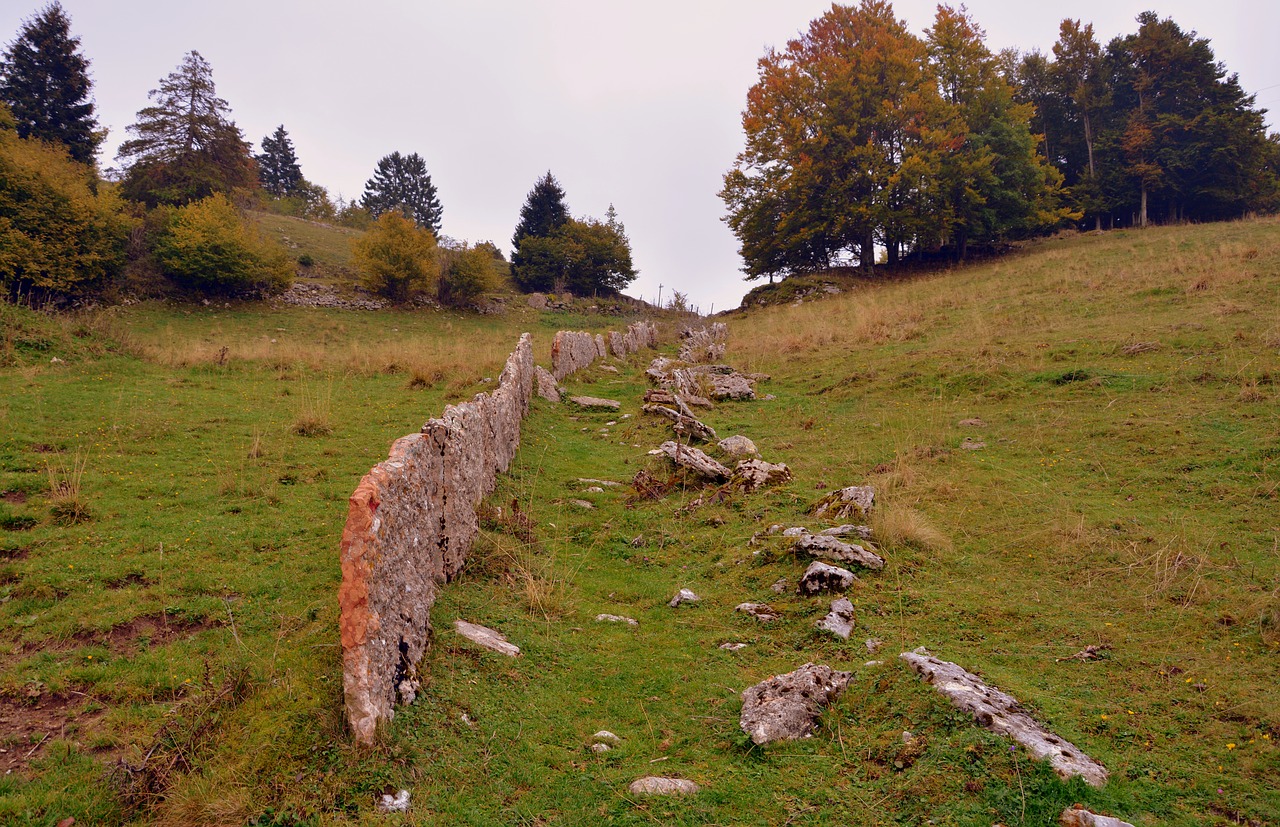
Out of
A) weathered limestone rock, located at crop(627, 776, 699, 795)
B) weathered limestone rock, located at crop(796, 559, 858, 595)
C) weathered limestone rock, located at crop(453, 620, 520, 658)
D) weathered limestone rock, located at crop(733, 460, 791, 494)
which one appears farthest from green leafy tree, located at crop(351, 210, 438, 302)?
weathered limestone rock, located at crop(627, 776, 699, 795)

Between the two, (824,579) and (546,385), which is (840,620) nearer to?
(824,579)

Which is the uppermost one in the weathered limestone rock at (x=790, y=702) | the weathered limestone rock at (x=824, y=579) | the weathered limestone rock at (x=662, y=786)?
the weathered limestone rock at (x=824, y=579)

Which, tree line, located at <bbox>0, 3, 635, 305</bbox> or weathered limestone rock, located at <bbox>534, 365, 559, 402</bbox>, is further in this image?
tree line, located at <bbox>0, 3, 635, 305</bbox>

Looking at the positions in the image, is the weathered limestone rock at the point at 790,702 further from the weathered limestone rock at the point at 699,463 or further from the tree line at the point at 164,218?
the tree line at the point at 164,218

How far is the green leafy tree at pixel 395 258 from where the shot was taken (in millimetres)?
36969

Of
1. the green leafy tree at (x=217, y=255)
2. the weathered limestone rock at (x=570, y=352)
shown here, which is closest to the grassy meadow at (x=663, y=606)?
the weathered limestone rock at (x=570, y=352)

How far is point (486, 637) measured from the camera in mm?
5480

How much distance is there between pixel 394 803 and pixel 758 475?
6711 mm

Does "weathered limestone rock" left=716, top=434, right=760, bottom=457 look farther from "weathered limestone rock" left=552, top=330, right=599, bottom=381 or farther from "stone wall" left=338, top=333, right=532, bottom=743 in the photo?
"weathered limestone rock" left=552, top=330, right=599, bottom=381

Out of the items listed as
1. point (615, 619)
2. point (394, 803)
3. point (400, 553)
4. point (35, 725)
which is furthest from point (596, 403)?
point (394, 803)

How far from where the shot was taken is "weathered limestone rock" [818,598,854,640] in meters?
5.51

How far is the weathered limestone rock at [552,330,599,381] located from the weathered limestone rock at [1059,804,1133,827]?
49.3 feet

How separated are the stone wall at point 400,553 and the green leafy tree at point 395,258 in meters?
33.0

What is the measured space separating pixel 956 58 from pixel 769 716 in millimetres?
46117
